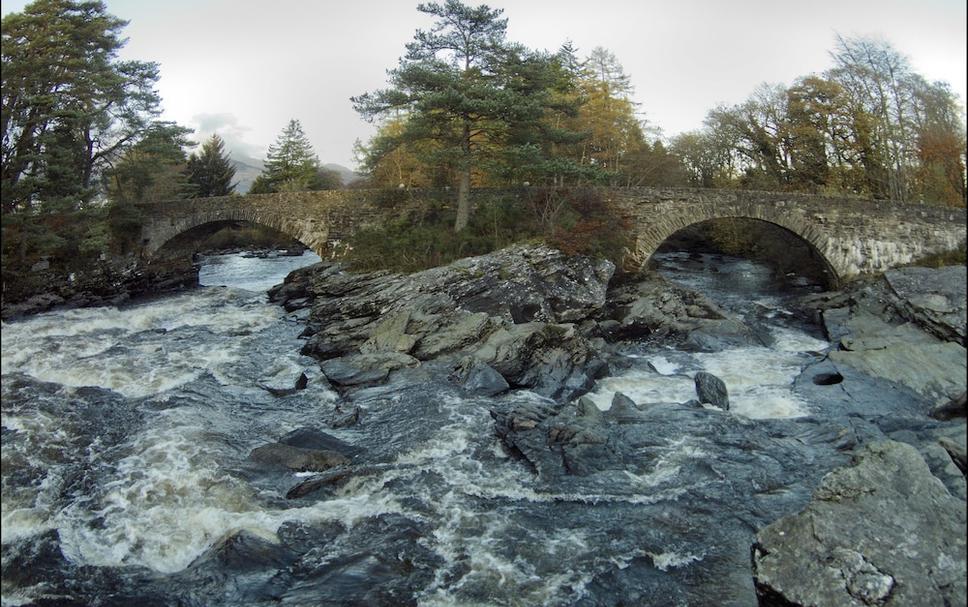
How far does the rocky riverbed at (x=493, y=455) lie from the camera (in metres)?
7.24

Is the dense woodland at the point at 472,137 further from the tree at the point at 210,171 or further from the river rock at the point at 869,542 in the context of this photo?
the tree at the point at 210,171

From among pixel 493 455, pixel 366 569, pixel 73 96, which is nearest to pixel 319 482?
pixel 366 569

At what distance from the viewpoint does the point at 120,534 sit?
8539mm

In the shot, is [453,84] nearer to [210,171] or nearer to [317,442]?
[317,442]

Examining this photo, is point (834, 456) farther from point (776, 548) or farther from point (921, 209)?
point (921, 209)

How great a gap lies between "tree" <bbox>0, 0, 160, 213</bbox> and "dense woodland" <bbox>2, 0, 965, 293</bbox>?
93 mm

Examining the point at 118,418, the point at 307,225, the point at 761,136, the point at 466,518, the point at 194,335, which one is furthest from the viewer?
the point at 761,136

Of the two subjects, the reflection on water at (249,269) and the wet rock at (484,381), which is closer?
the wet rock at (484,381)

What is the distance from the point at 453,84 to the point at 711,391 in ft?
51.8

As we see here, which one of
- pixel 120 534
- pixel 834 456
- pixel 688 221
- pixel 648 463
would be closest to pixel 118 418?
pixel 120 534

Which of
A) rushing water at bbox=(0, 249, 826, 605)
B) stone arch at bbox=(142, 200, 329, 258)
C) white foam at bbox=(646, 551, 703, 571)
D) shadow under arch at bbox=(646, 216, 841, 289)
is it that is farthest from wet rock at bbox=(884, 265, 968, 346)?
stone arch at bbox=(142, 200, 329, 258)

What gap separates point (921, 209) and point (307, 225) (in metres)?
26.8

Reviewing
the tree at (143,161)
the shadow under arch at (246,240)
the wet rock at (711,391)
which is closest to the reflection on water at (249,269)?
the shadow under arch at (246,240)

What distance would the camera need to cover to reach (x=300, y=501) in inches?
376
